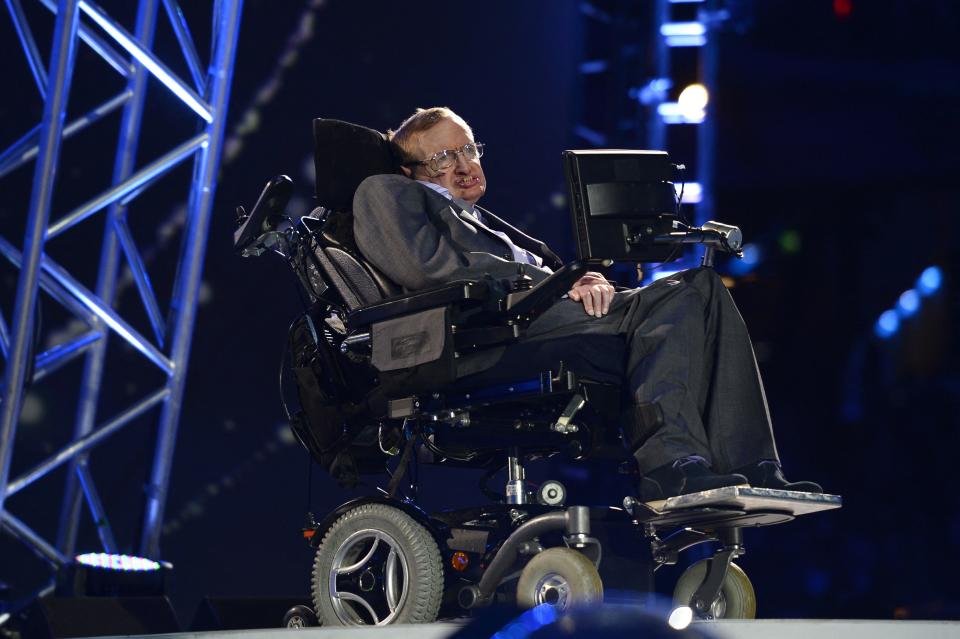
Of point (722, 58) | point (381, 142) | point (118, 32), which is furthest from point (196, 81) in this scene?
point (722, 58)

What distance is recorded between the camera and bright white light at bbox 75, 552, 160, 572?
9.70ft

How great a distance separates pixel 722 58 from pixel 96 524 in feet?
17.3

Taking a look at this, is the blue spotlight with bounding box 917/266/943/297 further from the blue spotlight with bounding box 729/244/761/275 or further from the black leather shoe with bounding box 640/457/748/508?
the black leather shoe with bounding box 640/457/748/508

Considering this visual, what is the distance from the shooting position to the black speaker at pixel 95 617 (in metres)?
2.64

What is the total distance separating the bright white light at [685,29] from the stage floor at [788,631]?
3201 mm

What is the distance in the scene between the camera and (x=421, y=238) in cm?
238

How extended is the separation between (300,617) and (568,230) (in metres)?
2.42

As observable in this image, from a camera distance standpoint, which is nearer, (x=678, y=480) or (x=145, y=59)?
(x=678, y=480)

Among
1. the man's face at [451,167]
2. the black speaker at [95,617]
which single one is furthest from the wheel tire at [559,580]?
the black speaker at [95,617]

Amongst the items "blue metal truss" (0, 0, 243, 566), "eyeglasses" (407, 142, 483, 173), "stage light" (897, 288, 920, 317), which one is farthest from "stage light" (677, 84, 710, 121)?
"stage light" (897, 288, 920, 317)

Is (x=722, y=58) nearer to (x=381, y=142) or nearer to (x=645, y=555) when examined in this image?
(x=381, y=142)

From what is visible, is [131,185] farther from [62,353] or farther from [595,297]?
[595,297]

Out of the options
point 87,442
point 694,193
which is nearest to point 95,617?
point 87,442

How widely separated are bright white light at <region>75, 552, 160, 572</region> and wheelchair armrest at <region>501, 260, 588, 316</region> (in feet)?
4.56
